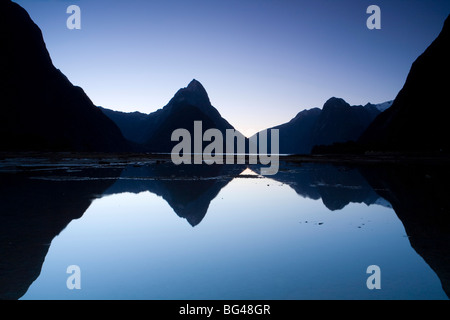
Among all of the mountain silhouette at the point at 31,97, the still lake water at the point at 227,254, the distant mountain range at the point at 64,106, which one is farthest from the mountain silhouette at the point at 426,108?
the mountain silhouette at the point at 31,97

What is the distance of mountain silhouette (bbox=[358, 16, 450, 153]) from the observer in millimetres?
97312

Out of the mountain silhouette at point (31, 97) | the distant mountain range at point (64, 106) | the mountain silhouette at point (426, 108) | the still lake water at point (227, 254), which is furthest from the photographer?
the mountain silhouette at point (31, 97)

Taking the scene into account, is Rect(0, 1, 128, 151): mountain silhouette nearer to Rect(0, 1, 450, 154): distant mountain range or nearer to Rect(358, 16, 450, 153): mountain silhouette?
Rect(0, 1, 450, 154): distant mountain range

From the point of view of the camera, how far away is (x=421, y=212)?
15672 mm

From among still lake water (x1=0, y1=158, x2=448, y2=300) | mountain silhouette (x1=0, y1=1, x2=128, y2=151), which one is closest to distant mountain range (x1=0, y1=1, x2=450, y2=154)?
mountain silhouette (x1=0, y1=1, x2=128, y2=151)

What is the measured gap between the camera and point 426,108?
109 m

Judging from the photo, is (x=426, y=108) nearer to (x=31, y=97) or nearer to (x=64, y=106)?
(x=31, y=97)

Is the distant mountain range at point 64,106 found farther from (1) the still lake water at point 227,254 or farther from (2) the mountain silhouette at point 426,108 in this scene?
(1) the still lake water at point 227,254

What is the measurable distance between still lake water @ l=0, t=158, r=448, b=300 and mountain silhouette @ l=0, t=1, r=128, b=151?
12745 cm

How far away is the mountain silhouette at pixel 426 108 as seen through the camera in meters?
97.3

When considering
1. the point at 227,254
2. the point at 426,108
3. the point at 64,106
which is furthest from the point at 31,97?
the point at 426,108

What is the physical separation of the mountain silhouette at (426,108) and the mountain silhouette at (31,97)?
151m

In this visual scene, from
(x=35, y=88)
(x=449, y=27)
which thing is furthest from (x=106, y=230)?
(x=35, y=88)
